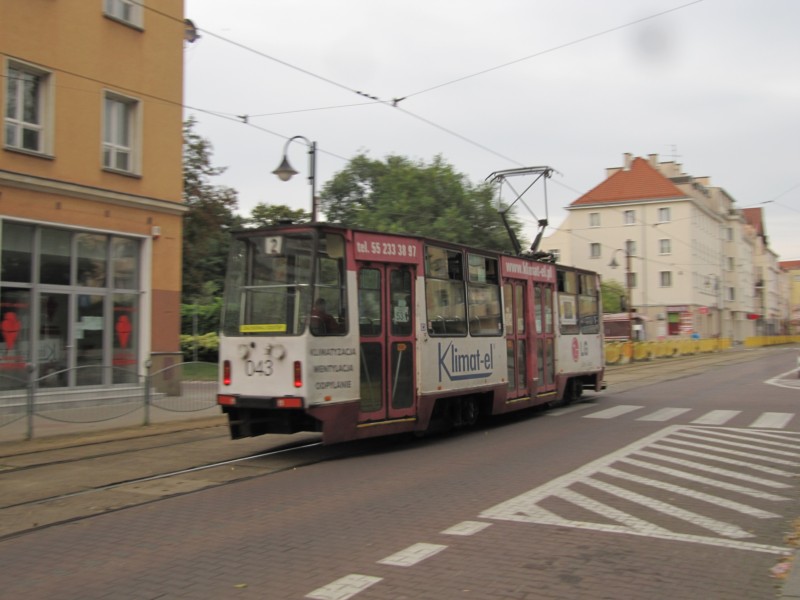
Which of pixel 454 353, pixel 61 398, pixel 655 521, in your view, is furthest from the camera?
pixel 61 398

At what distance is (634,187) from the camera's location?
70.7 metres

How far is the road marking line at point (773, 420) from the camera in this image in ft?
43.9

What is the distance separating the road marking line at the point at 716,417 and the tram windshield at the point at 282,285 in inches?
296

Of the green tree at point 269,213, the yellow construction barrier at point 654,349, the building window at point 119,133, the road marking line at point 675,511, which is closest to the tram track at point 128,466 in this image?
the road marking line at point 675,511

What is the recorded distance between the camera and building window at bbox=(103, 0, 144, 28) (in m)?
17.7

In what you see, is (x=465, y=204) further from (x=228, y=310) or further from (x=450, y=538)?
(x=450, y=538)

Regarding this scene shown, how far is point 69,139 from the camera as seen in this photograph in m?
16.5

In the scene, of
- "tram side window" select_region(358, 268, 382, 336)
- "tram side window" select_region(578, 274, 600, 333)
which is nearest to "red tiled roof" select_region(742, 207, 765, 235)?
"tram side window" select_region(578, 274, 600, 333)

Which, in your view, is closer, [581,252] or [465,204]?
[465,204]

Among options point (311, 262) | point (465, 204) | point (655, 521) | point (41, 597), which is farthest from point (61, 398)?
point (465, 204)

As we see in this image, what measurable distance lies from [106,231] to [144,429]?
230 inches

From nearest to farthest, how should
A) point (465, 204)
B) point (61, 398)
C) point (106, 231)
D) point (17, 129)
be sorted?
point (61, 398), point (17, 129), point (106, 231), point (465, 204)

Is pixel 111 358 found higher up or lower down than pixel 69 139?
lower down

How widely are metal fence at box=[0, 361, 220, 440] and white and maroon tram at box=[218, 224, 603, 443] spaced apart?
366 cm
